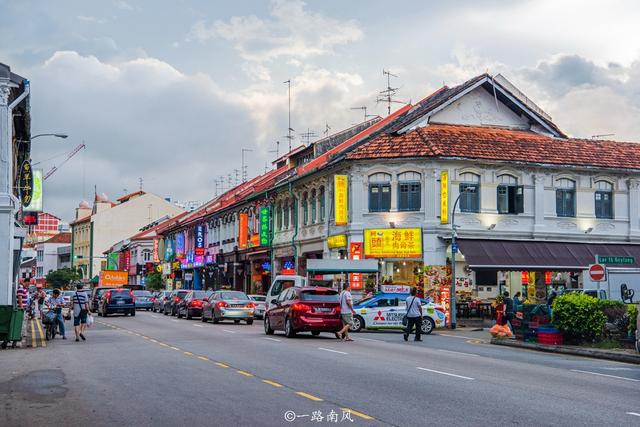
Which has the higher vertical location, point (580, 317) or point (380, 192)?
point (380, 192)

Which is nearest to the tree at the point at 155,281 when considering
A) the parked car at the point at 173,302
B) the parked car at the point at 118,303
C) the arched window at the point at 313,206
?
the parked car at the point at 173,302

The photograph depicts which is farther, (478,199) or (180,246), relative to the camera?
(180,246)

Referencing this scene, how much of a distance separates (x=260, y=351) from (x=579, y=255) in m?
26.9

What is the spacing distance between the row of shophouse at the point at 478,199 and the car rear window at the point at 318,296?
45.3 ft

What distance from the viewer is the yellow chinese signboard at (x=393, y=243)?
41.3 m

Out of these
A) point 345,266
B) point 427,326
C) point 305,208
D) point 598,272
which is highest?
point 305,208

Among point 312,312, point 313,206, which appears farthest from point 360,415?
point 313,206

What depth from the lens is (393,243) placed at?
41688 millimetres

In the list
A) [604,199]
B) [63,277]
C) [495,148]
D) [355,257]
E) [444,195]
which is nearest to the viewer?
[444,195]

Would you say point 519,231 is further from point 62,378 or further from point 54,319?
point 62,378

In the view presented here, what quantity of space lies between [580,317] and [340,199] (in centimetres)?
2001

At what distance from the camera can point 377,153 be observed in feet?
139

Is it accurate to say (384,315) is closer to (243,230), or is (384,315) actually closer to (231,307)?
(231,307)

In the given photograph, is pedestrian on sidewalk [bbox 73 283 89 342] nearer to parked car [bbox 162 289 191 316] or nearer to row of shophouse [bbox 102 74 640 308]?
row of shophouse [bbox 102 74 640 308]
